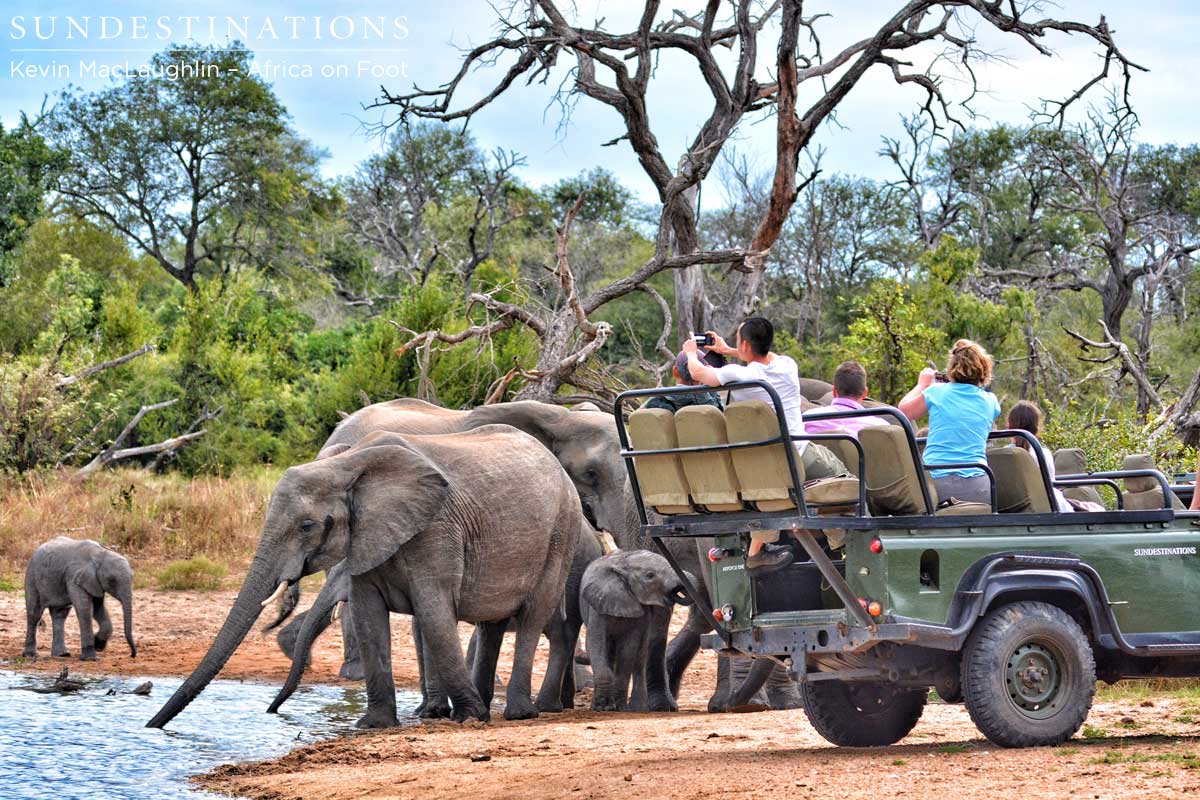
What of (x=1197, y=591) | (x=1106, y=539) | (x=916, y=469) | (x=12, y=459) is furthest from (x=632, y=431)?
(x=12, y=459)

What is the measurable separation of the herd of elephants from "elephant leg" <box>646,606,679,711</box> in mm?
12

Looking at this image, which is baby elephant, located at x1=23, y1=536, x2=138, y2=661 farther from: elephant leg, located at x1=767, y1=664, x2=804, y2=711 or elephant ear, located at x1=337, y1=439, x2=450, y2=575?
elephant leg, located at x1=767, y1=664, x2=804, y2=711

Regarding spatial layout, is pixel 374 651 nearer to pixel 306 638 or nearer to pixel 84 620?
pixel 306 638

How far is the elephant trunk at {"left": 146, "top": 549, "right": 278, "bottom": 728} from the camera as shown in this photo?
9.95m

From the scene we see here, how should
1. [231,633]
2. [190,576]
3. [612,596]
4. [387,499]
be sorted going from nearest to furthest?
[231,633] → [387,499] → [612,596] → [190,576]

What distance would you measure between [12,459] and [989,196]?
25.2 meters

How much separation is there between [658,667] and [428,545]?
218 cm

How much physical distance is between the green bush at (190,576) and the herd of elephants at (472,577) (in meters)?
5.66

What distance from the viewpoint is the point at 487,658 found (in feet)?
40.3

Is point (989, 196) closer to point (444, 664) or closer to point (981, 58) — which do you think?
point (981, 58)

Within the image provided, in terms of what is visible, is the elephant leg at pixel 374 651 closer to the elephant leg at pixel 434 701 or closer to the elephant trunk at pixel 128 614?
the elephant leg at pixel 434 701

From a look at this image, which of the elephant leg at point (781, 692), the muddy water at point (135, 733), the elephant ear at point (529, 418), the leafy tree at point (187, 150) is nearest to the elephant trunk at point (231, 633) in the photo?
the muddy water at point (135, 733)

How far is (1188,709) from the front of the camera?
9578 mm

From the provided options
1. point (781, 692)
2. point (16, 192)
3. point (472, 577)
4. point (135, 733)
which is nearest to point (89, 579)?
point (135, 733)
